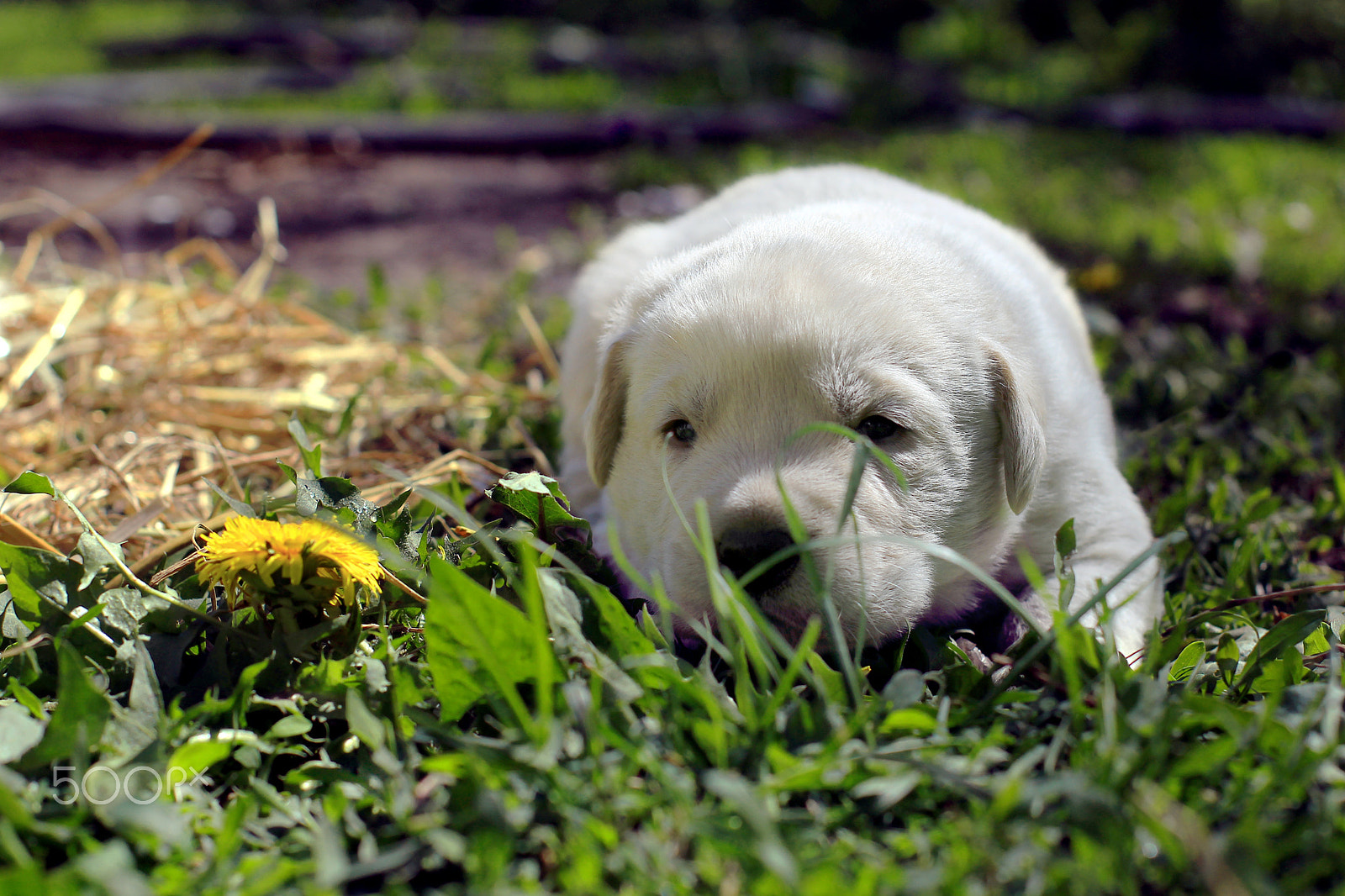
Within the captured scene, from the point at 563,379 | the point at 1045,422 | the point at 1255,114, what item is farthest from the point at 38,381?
the point at 1255,114

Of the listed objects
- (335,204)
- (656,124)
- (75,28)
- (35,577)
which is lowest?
(75,28)

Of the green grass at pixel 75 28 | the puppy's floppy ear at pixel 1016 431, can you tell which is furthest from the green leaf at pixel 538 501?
the green grass at pixel 75 28

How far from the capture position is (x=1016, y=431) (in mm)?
2160

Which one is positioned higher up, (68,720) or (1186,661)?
(1186,661)

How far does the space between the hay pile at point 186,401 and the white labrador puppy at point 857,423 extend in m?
0.56

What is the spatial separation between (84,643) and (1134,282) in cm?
453

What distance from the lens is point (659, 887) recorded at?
4.38 feet

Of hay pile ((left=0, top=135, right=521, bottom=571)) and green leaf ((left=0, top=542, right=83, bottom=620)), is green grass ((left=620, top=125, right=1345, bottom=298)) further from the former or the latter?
green leaf ((left=0, top=542, right=83, bottom=620))

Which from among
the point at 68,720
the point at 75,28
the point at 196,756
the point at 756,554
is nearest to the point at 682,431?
the point at 756,554

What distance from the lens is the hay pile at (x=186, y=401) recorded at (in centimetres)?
268

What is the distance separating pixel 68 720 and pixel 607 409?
1.34 meters

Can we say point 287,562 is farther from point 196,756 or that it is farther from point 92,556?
point 92,556

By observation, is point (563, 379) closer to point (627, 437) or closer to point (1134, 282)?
point (627, 437)

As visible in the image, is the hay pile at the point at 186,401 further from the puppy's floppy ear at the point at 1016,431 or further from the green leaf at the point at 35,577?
the puppy's floppy ear at the point at 1016,431
